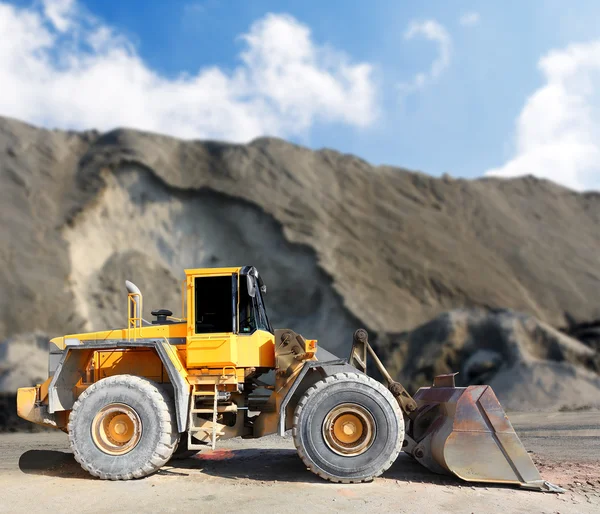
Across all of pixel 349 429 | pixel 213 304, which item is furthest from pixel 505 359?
pixel 213 304

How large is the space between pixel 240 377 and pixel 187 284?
52.3 inches

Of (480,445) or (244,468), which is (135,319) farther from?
(480,445)

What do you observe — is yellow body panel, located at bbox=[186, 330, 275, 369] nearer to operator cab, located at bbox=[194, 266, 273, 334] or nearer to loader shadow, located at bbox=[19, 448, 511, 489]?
operator cab, located at bbox=[194, 266, 273, 334]

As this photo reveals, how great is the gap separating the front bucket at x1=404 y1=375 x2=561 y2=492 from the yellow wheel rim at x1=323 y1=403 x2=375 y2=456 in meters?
0.87

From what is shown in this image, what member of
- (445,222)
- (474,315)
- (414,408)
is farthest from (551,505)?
(445,222)

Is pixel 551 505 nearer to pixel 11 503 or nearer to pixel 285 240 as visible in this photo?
pixel 11 503

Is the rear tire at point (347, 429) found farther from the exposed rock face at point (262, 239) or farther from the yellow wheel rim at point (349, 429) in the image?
the exposed rock face at point (262, 239)

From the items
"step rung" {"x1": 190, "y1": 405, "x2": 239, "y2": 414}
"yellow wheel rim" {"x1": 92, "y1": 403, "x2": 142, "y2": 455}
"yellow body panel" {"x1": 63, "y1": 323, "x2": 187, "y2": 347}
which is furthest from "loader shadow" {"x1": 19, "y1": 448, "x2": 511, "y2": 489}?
"yellow body panel" {"x1": 63, "y1": 323, "x2": 187, "y2": 347}

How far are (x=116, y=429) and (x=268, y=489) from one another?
1989 millimetres

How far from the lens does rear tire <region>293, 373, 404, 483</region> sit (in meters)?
6.70

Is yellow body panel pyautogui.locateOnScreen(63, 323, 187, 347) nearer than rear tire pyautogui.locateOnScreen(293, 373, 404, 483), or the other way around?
rear tire pyautogui.locateOnScreen(293, 373, 404, 483)

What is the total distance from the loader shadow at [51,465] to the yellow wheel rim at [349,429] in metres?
2.97

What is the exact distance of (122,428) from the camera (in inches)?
276

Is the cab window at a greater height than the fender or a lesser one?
greater
